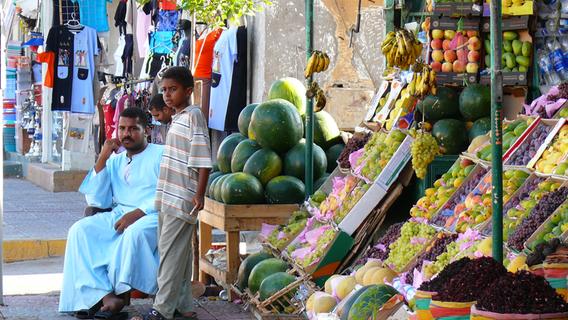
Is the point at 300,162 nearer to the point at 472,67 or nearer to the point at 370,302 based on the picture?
the point at 472,67

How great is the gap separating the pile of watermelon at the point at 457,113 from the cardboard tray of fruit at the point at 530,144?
112 centimetres

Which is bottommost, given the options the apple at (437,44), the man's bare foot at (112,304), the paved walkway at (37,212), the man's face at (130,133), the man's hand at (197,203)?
the paved walkway at (37,212)

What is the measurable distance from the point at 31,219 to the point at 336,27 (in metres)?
4.85

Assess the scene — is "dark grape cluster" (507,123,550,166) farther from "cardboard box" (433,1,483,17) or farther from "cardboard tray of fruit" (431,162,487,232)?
"cardboard box" (433,1,483,17)

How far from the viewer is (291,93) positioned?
10.1 meters

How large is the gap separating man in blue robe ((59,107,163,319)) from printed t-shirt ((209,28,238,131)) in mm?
4207

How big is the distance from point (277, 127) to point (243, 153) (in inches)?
17.1

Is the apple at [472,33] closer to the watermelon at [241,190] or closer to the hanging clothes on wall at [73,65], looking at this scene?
the watermelon at [241,190]

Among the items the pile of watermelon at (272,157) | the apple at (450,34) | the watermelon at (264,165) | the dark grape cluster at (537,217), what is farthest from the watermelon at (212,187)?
the dark grape cluster at (537,217)

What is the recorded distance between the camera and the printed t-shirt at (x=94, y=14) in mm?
16656

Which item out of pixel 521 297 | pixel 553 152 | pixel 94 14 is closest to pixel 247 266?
pixel 553 152

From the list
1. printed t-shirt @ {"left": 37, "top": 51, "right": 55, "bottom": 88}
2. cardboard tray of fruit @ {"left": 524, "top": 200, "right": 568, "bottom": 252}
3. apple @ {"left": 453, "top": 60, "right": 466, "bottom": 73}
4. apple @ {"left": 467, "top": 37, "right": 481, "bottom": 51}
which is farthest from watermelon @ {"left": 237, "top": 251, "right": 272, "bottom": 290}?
printed t-shirt @ {"left": 37, "top": 51, "right": 55, "bottom": 88}

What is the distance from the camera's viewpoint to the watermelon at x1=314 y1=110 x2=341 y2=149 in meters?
9.91

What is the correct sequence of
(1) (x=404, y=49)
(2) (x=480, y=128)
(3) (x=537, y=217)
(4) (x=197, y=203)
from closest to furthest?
(3) (x=537, y=217) < (1) (x=404, y=49) < (4) (x=197, y=203) < (2) (x=480, y=128)
